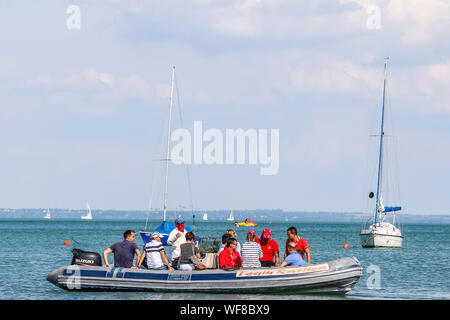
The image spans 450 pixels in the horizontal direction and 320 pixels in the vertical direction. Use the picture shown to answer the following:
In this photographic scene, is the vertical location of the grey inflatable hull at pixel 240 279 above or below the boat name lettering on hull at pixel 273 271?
below

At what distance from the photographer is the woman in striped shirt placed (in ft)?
74.3

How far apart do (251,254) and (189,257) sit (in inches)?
77.6

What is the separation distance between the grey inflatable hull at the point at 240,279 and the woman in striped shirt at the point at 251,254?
0.19m

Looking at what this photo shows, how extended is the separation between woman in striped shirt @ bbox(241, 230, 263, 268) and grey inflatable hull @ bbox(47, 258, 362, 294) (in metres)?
0.19

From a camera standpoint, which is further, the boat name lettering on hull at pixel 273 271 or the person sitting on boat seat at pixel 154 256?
the person sitting on boat seat at pixel 154 256

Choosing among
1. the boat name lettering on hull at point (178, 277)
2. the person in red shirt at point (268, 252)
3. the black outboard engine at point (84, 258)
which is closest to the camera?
the person in red shirt at point (268, 252)

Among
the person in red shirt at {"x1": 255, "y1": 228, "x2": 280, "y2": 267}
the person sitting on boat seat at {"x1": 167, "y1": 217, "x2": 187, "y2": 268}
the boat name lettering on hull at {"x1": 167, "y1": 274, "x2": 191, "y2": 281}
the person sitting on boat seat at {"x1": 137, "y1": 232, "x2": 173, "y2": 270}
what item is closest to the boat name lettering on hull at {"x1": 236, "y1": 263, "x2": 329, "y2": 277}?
the person in red shirt at {"x1": 255, "y1": 228, "x2": 280, "y2": 267}

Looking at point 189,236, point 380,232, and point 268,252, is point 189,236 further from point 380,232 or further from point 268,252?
point 380,232

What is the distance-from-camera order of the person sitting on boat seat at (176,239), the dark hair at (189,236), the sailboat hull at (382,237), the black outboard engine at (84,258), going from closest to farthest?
the dark hair at (189,236) → the person sitting on boat seat at (176,239) → the black outboard engine at (84,258) → the sailboat hull at (382,237)

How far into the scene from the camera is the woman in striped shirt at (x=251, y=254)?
22.7 m

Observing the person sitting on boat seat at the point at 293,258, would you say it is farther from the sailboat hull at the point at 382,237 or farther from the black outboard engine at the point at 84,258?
the sailboat hull at the point at 382,237

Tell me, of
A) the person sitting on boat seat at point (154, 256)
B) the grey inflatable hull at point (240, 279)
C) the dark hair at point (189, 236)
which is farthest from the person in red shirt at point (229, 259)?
the person sitting on boat seat at point (154, 256)
